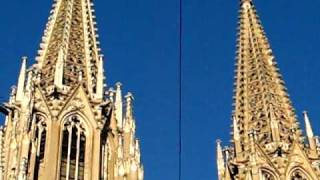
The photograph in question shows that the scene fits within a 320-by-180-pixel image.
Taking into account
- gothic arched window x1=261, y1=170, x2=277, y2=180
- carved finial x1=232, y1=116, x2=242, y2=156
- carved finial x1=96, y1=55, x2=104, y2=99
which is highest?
carved finial x1=96, y1=55, x2=104, y2=99

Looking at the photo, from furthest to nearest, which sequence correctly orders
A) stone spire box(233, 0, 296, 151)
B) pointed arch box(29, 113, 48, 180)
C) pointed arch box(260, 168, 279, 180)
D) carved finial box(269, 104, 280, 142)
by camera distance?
1. stone spire box(233, 0, 296, 151)
2. carved finial box(269, 104, 280, 142)
3. pointed arch box(260, 168, 279, 180)
4. pointed arch box(29, 113, 48, 180)

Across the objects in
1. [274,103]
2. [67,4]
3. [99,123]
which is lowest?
[99,123]

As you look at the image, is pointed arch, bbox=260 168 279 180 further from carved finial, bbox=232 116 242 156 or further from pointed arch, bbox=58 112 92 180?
pointed arch, bbox=58 112 92 180

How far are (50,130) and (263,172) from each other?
11.0m

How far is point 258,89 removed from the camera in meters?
49.8

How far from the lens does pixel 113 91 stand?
44.2m

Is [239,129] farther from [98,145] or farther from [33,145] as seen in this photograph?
[33,145]

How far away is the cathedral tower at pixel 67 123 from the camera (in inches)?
1521

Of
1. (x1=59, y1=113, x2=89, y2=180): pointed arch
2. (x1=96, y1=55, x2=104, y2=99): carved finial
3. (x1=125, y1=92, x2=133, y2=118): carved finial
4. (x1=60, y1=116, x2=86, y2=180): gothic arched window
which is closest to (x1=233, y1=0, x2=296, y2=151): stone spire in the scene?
(x1=125, y1=92, x2=133, y2=118): carved finial

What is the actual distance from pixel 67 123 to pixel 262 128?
11480 mm

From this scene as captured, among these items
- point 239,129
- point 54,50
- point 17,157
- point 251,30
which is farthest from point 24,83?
point 251,30

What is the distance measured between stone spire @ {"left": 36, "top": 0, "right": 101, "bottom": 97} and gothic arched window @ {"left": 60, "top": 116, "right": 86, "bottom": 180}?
247 cm

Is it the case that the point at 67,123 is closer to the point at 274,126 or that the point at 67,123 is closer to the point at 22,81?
the point at 22,81

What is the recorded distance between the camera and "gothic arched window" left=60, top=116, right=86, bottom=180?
3925 centimetres
